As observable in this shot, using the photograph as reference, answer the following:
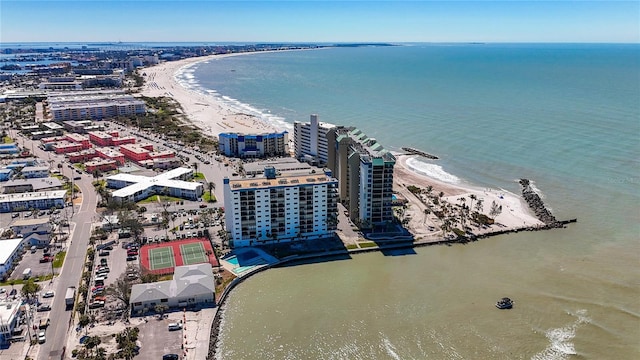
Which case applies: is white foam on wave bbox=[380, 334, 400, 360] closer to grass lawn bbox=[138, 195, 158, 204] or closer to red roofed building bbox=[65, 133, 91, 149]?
grass lawn bbox=[138, 195, 158, 204]

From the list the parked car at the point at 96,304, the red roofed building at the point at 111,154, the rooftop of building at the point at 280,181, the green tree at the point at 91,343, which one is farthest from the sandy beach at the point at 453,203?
the red roofed building at the point at 111,154

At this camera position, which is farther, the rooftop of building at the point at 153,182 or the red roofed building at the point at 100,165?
the red roofed building at the point at 100,165

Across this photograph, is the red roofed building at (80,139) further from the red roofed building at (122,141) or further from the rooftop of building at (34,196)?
the rooftop of building at (34,196)

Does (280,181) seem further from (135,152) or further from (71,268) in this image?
(135,152)

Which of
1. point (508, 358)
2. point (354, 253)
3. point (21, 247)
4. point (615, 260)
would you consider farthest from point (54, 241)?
point (615, 260)

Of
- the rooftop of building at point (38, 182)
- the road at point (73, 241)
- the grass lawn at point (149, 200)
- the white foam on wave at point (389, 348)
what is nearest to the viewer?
the road at point (73, 241)

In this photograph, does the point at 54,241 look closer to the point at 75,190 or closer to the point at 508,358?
the point at 75,190

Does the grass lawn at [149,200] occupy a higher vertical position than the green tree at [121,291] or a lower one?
higher
